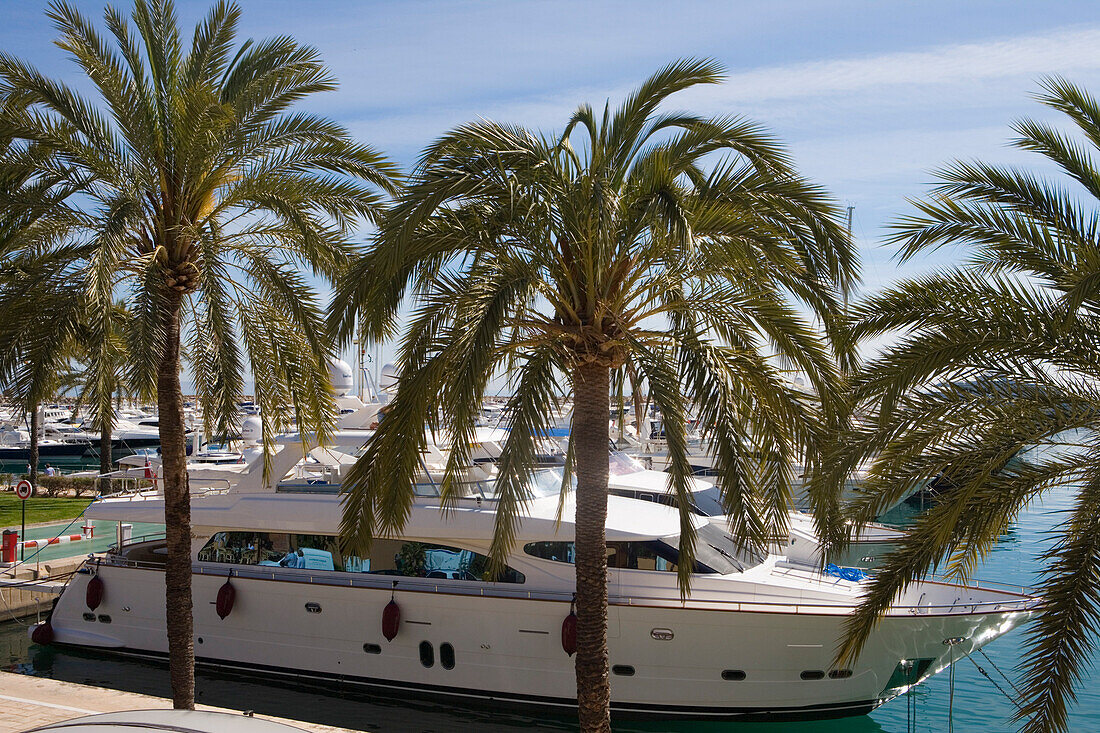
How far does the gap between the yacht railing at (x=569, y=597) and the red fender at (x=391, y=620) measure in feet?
0.99

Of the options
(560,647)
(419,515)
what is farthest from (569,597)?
(419,515)

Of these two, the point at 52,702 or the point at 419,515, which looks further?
the point at 419,515

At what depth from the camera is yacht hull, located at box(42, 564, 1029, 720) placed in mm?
11508

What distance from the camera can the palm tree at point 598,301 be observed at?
7457mm

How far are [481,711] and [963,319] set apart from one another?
29.6ft

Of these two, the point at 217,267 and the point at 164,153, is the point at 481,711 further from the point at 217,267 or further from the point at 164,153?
the point at 164,153

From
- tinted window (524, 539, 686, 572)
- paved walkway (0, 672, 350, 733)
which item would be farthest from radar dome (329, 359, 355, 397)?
paved walkway (0, 672, 350, 733)

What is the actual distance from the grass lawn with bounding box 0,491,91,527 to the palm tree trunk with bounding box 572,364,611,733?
21.1 metres

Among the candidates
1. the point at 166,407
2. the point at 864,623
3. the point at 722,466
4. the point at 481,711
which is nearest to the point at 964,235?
the point at 722,466

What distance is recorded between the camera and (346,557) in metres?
12.3

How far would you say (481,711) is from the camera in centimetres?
1257

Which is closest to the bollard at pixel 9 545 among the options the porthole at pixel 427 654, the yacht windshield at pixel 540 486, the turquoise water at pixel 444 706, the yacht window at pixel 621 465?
the turquoise water at pixel 444 706

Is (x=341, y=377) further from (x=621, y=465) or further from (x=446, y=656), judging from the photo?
(x=446, y=656)

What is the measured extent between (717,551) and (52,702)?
28.6ft
